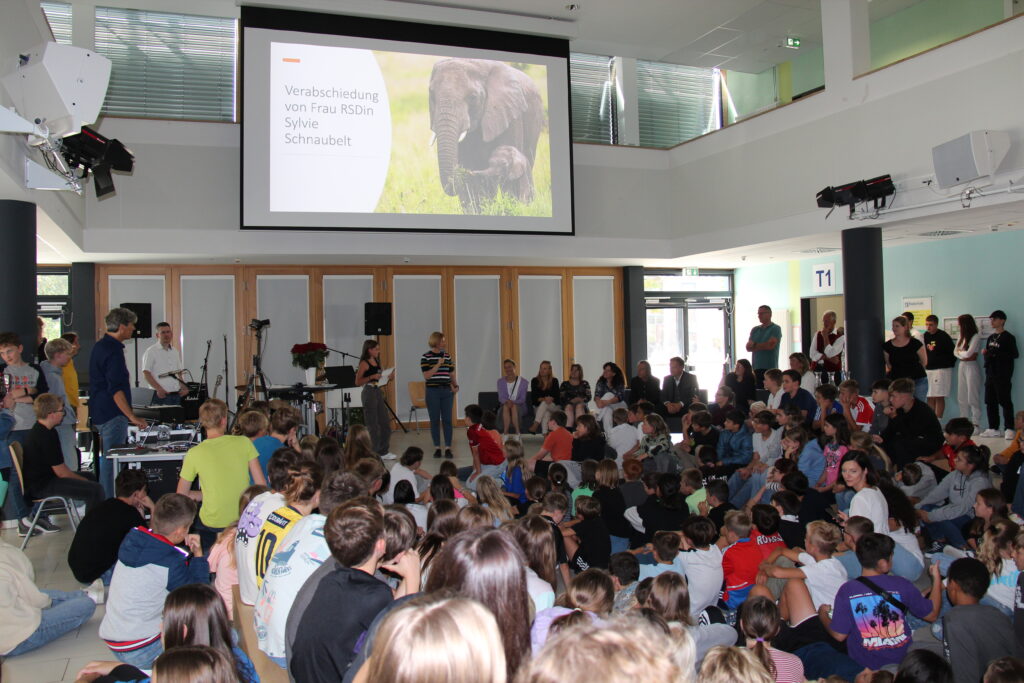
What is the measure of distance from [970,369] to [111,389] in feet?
A: 34.3

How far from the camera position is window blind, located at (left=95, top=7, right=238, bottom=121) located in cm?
1059

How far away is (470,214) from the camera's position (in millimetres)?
10414

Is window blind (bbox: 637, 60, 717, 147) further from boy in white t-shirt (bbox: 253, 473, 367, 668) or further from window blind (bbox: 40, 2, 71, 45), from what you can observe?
boy in white t-shirt (bbox: 253, 473, 367, 668)

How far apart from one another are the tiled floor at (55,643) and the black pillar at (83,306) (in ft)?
14.9

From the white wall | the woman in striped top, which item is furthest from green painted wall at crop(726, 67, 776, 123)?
the woman in striped top

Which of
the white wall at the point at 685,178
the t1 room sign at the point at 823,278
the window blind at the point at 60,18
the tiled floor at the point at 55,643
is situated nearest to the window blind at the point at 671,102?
the white wall at the point at 685,178

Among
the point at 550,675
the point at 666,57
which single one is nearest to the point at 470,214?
the point at 666,57

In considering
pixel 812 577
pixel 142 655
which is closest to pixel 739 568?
pixel 812 577

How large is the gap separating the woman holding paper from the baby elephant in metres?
2.96

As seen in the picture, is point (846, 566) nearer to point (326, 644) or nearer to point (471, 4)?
point (326, 644)

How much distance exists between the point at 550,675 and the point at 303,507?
8.27 ft

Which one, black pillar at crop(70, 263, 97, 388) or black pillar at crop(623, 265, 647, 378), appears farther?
black pillar at crop(623, 265, 647, 378)

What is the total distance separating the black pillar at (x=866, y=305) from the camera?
8.93 m

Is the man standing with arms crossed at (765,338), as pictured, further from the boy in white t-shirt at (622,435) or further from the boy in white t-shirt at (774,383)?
the boy in white t-shirt at (622,435)
